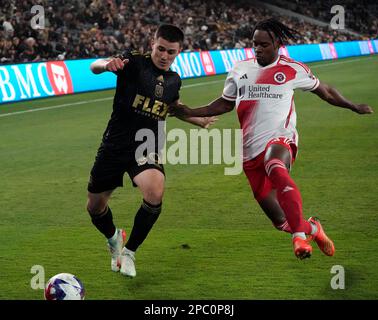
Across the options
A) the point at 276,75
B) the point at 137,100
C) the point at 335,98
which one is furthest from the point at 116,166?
the point at 335,98

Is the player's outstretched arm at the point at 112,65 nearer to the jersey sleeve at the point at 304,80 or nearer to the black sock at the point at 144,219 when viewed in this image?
the black sock at the point at 144,219

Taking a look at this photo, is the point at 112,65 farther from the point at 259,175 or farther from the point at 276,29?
the point at 259,175

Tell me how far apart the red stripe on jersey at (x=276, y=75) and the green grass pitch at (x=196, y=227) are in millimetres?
1553

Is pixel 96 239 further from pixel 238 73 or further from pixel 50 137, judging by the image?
pixel 50 137

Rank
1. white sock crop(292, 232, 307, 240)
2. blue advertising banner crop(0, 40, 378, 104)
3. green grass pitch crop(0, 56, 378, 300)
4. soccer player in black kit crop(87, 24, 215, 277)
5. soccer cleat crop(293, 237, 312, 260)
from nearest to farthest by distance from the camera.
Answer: soccer cleat crop(293, 237, 312, 260), white sock crop(292, 232, 307, 240), green grass pitch crop(0, 56, 378, 300), soccer player in black kit crop(87, 24, 215, 277), blue advertising banner crop(0, 40, 378, 104)

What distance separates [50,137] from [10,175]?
12.7 ft

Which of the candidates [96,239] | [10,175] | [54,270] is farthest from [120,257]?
[10,175]

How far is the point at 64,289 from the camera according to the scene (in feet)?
17.4

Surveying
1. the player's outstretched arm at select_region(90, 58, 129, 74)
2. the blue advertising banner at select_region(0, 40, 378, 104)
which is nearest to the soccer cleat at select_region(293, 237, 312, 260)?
the player's outstretched arm at select_region(90, 58, 129, 74)

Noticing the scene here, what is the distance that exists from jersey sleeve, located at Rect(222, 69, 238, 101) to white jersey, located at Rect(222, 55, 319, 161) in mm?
80

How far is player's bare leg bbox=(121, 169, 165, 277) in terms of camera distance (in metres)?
6.08

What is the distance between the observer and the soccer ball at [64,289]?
527 cm

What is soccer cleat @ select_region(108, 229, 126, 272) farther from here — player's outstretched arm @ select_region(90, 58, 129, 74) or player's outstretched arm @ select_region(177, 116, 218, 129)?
player's outstretched arm @ select_region(90, 58, 129, 74)
